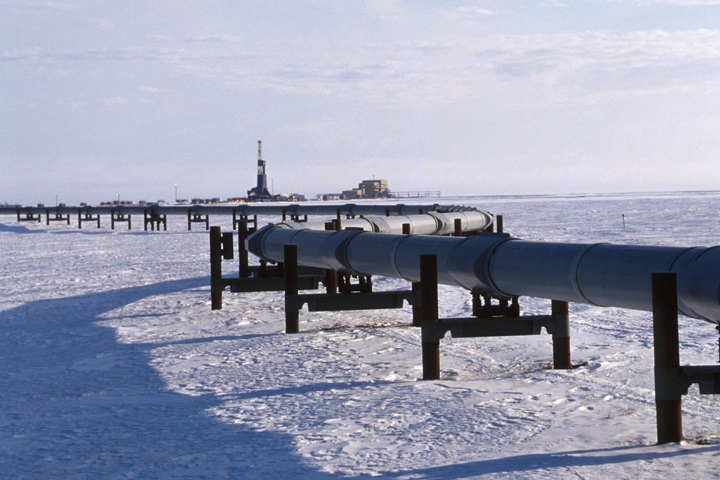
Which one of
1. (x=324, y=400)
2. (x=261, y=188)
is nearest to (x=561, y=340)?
(x=324, y=400)

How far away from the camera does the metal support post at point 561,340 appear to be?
397 inches

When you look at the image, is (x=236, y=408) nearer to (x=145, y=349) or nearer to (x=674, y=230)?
(x=145, y=349)

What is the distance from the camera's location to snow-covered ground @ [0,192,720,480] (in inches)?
254

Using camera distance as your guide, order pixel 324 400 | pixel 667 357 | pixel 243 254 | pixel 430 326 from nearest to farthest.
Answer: pixel 667 357, pixel 324 400, pixel 430 326, pixel 243 254

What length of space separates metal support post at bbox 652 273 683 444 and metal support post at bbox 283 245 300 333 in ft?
21.4

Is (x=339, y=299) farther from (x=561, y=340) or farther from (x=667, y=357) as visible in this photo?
(x=667, y=357)

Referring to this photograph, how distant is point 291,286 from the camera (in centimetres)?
1259

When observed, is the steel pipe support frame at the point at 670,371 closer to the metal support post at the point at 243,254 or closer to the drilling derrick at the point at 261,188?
the metal support post at the point at 243,254

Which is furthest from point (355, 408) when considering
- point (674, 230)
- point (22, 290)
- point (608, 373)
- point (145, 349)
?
point (674, 230)

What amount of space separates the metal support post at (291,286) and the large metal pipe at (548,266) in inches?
34.1

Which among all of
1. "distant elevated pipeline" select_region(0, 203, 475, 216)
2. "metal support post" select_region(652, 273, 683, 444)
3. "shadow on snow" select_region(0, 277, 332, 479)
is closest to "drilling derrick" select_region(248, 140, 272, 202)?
"distant elevated pipeline" select_region(0, 203, 475, 216)

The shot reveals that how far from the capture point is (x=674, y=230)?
127 ft

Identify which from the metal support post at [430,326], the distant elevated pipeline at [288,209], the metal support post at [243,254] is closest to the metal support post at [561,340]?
the metal support post at [430,326]

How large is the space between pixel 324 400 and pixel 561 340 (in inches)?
122
